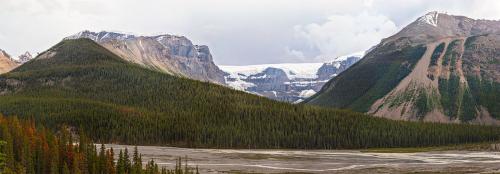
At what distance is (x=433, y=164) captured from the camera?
6043 inches

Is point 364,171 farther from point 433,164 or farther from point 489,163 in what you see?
point 489,163

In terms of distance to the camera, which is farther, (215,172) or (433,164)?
(433,164)

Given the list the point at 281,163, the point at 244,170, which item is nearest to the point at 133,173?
the point at 244,170

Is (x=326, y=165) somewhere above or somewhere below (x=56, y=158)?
below

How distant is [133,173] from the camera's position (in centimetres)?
8275

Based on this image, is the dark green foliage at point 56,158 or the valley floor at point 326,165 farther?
the valley floor at point 326,165

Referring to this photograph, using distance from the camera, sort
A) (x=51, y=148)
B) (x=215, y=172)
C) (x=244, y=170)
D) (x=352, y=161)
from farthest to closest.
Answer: (x=352, y=161), (x=244, y=170), (x=215, y=172), (x=51, y=148)

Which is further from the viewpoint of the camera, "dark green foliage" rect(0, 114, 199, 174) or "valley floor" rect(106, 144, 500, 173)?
"valley floor" rect(106, 144, 500, 173)

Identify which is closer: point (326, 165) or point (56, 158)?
point (56, 158)

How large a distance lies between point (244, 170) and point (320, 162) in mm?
32746

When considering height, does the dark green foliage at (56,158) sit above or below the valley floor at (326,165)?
above

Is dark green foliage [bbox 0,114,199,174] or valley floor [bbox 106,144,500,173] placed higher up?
dark green foliage [bbox 0,114,199,174]

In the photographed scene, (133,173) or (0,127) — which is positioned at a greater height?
(0,127)

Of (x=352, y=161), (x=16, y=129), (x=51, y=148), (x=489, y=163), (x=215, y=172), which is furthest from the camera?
(x=352, y=161)
